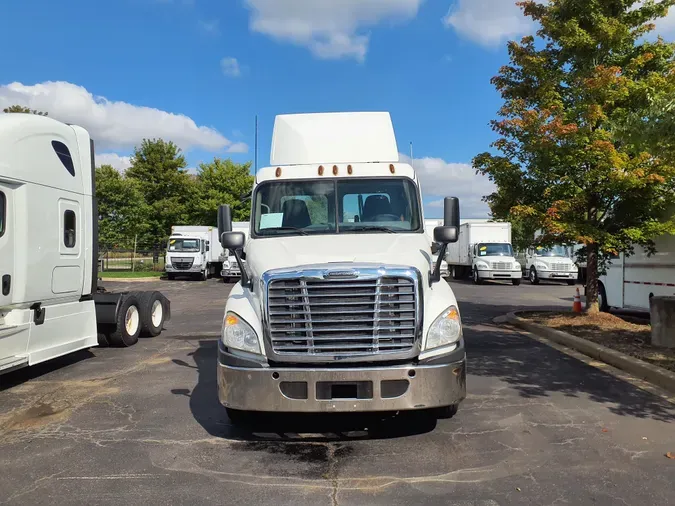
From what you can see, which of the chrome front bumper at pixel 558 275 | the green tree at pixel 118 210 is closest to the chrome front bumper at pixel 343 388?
the chrome front bumper at pixel 558 275

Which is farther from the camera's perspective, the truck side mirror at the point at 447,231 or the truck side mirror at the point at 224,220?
the truck side mirror at the point at 224,220

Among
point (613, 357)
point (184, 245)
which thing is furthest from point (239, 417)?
point (184, 245)

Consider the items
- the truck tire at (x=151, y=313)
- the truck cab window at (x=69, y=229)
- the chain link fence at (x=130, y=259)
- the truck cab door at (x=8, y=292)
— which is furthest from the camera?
the chain link fence at (x=130, y=259)

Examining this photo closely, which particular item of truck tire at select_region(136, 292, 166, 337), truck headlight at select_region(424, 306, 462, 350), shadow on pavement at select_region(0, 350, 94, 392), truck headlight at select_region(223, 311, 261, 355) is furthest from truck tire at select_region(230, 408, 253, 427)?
truck tire at select_region(136, 292, 166, 337)

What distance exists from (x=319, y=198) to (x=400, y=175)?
95cm

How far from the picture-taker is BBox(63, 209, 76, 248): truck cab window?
24.9ft

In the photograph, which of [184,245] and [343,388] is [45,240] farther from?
[184,245]

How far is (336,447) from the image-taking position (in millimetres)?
4730

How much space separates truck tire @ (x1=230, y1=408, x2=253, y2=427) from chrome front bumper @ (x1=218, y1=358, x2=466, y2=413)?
70 centimetres

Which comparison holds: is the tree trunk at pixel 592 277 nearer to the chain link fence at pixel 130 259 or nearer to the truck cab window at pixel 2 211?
the truck cab window at pixel 2 211

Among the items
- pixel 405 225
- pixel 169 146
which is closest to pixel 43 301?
pixel 405 225

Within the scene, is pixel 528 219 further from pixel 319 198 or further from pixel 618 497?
pixel 618 497

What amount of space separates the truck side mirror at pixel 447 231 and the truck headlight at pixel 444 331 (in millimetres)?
419

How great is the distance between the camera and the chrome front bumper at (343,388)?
14.5 feet
